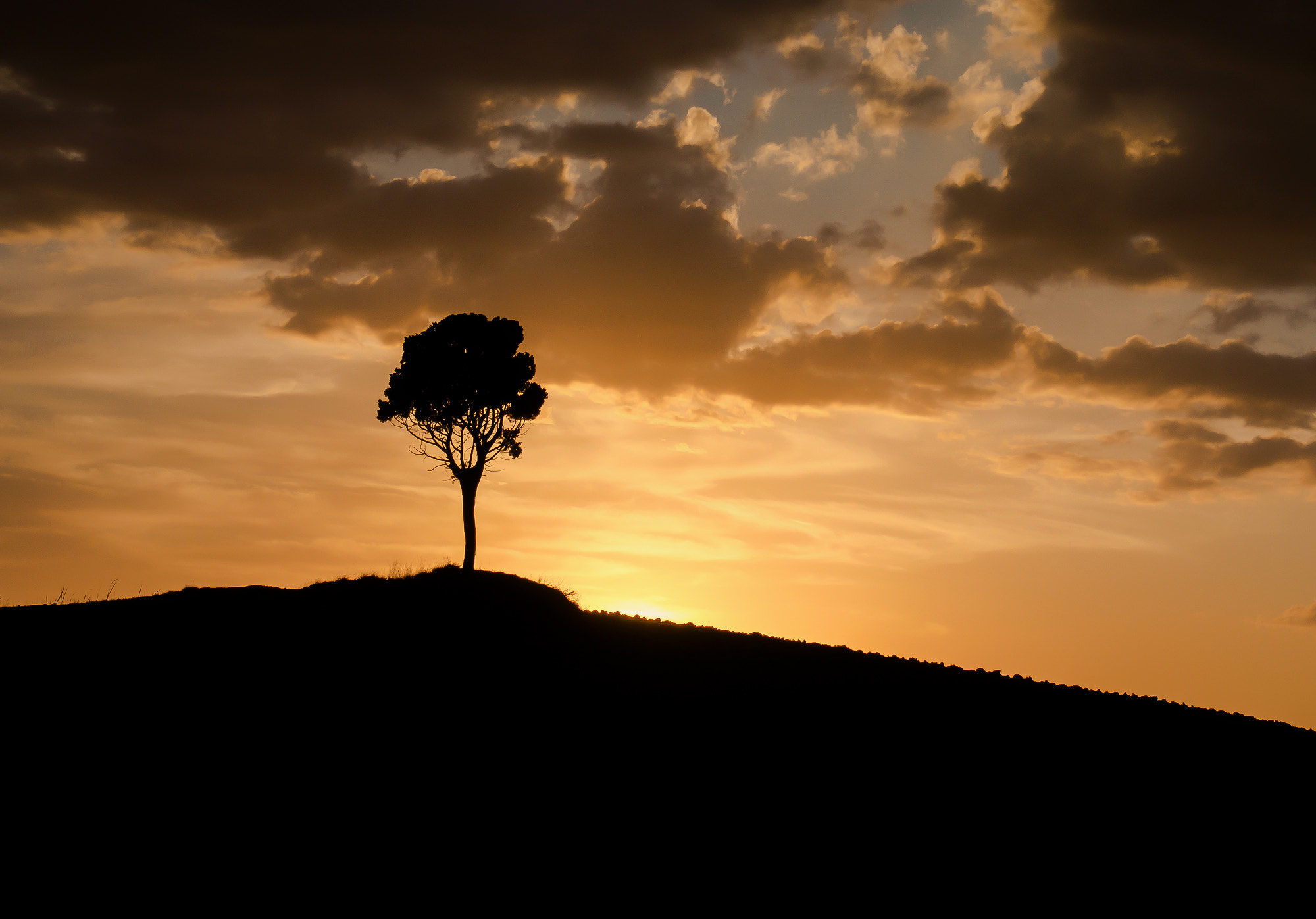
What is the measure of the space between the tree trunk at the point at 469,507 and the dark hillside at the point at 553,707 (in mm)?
8397

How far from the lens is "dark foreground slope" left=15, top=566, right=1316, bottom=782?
65.2 ft

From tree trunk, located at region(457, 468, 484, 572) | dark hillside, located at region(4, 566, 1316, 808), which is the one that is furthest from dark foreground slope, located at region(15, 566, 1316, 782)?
tree trunk, located at region(457, 468, 484, 572)

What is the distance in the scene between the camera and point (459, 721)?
Answer: 20.3 metres

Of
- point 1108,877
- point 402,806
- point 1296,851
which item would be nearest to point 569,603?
point 402,806

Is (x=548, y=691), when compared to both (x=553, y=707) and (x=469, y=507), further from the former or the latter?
(x=469, y=507)

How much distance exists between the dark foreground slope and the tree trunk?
804cm

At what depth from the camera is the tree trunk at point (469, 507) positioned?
38094 millimetres

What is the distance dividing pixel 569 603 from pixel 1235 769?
20.6m

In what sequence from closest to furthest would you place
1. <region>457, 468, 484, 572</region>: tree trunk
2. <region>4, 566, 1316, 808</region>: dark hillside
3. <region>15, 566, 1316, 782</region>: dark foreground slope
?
<region>4, 566, 1316, 808</region>: dark hillside, <region>15, 566, 1316, 782</region>: dark foreground slope, <region>457, 468, 484, 572</region>: tree trunk

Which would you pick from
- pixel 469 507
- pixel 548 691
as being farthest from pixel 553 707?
pixel 469 507

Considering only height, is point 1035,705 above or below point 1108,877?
above

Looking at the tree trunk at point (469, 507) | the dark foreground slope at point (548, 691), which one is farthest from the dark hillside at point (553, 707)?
the tree trunk at point (469, 507)

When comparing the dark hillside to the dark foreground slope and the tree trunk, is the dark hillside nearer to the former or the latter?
the dark foreground slope

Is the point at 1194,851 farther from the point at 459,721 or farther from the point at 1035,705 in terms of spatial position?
the point at 459,721
